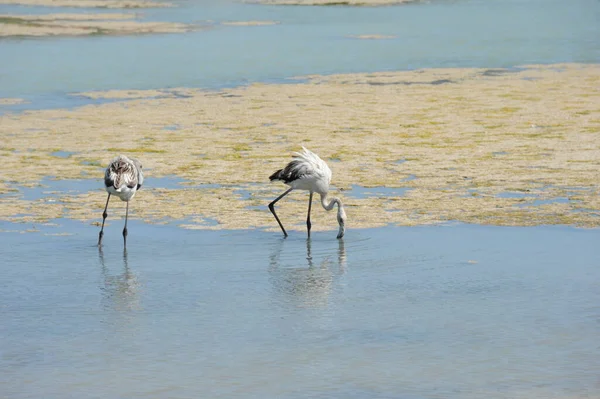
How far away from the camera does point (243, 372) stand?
259 inches

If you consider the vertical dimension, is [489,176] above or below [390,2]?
below

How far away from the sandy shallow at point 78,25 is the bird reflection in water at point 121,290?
22142 millimetres

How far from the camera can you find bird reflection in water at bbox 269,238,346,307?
8211 millimetres

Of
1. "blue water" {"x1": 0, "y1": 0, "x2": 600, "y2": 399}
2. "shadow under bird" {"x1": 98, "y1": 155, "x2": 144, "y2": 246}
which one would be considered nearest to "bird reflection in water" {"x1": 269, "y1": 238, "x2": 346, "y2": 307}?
"blue water" {"x1": 0, "y1": 0, "x2": 600, "y2": 399}

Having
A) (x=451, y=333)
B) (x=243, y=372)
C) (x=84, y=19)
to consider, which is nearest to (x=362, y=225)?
(x=451, y=333)

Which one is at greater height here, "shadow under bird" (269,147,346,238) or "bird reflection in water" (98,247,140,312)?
"shadow under bird" (269,147,346,238)

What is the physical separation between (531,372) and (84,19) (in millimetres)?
29940

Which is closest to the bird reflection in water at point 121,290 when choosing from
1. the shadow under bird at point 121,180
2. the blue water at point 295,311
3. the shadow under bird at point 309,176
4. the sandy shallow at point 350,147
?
the blue water at point 295,311

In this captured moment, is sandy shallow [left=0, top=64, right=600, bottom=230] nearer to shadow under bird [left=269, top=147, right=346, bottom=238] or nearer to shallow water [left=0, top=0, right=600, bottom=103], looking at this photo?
shadow under bird [left=269, top=147, right=346, bottom=238]

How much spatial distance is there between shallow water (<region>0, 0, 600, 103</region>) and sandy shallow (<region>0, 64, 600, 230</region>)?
1.51 m

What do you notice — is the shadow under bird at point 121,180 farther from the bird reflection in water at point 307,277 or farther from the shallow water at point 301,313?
the bird reflection in water at point 307,277

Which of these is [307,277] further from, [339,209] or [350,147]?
[350,147]

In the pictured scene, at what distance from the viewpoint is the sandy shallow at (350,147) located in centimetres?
1102

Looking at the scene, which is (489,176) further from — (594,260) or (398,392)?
(398,392)
